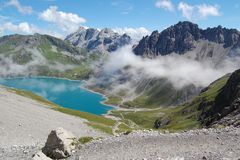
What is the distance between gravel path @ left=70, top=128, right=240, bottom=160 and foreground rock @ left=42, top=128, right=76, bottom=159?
1151mm

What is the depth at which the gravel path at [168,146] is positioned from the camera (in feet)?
103

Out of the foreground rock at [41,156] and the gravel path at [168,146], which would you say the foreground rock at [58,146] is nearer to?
the gravel path at [168,146]

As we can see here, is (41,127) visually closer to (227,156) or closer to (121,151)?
(121,151)

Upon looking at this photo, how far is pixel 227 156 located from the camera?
97.0ft

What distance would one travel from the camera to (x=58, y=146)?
1499 inches

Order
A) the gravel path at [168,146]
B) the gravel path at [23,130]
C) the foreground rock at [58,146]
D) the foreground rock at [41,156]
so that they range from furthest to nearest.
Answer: the gravel path at [23,130], the foreground rock at [58,146], the foreground rock at [41,156], the gravel path at [168,146]

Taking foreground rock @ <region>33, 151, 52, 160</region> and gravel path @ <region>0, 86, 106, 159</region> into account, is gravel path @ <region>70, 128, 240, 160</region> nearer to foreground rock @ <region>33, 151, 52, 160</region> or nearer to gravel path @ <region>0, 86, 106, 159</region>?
foreground rock @ <region>33, 151, 52, 160</region>

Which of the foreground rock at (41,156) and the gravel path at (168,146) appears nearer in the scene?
the gravel path at (168,146)

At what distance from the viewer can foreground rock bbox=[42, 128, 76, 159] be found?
37.5 m

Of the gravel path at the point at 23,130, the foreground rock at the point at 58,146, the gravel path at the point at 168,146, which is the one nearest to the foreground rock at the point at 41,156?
the foreground rock at the point at 58,146

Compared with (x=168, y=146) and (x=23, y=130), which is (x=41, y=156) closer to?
(x=168, y=146)

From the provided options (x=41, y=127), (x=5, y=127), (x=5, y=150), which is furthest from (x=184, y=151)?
(x=41, y=127)

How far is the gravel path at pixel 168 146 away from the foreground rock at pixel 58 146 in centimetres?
115

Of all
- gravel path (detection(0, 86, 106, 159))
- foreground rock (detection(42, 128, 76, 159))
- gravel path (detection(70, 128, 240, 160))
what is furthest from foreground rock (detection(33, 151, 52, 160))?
gravel path (detection(0, 86, 106, 159))
